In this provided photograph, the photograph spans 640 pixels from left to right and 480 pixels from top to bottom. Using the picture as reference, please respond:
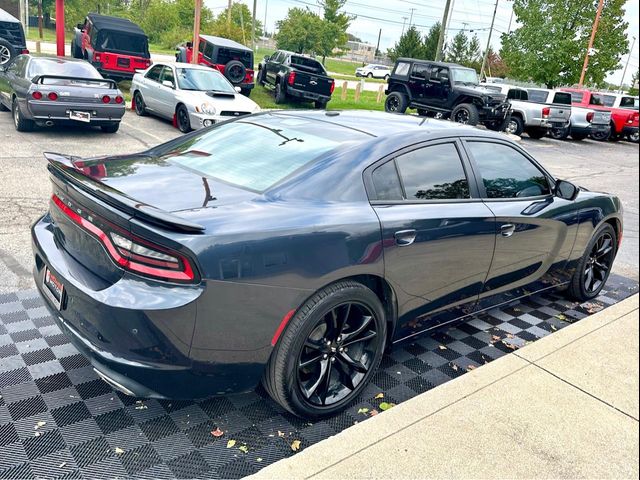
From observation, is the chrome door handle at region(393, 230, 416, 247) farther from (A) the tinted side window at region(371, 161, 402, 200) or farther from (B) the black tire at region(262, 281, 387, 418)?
(B) the black tire at region(262, 281, 387, 418)

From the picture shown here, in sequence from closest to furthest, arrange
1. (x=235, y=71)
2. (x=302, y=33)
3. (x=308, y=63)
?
(x=235, y=71)
(x=308, y=63)
(x=302, y=33)

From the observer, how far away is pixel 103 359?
2.52 meters

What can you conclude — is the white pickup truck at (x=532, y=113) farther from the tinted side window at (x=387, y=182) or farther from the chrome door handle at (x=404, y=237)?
the chrome door handle at (x=404, y=237)

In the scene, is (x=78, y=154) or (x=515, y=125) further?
(x=515, y=125)

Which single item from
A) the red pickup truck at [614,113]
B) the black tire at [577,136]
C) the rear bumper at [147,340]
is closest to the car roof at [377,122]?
the rear bumper at [147,340]

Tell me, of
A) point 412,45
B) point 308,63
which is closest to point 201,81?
point 308,63

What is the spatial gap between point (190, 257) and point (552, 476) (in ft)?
6.39

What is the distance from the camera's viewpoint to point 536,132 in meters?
20.1

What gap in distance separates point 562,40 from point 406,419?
30571mm

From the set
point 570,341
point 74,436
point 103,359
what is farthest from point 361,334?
point 570,341

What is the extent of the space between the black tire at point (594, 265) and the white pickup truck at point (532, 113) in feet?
47.8

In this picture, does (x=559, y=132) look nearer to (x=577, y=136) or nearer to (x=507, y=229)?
(x=577, y=136)

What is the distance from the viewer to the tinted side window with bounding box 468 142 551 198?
3.82 meters

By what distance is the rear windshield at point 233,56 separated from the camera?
17594 mm
